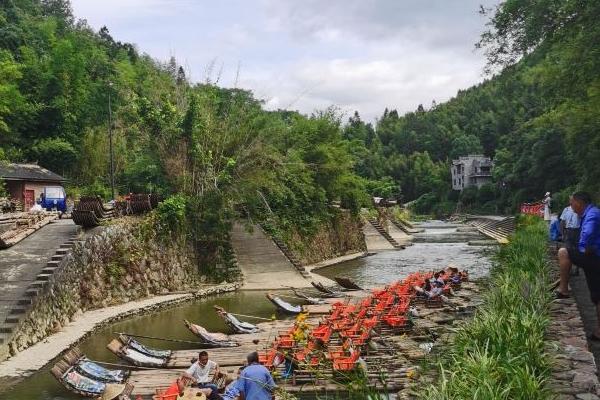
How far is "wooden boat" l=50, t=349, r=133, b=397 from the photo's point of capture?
36.0ft

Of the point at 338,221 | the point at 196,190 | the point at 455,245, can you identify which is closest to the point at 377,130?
the point at 455,245

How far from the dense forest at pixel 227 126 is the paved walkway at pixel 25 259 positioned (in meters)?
5.46

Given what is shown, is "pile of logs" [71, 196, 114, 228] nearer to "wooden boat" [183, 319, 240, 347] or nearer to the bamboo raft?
the bamboo raft

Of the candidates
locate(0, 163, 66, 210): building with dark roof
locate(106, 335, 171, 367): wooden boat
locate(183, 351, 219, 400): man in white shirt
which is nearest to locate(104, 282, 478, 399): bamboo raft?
locate(106, 335, 171, 367): wooden boat

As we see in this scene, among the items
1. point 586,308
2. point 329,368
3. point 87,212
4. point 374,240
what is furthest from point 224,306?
point 374,240

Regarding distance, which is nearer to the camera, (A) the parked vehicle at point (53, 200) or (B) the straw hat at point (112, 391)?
(B) the straw hat at point (112, 391)

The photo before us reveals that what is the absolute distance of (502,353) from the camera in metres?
6.16

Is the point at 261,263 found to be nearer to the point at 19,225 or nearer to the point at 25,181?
the point at 19,225

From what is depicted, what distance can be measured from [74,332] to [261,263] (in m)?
13.1

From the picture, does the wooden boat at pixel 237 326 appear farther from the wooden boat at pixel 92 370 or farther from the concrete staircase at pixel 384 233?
the concrete staircase at pixel 384 233

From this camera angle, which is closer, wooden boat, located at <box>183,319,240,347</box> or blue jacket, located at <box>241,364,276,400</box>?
blue jacket, located at <box>241,364,276,400</box>

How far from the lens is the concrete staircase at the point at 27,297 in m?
14.0

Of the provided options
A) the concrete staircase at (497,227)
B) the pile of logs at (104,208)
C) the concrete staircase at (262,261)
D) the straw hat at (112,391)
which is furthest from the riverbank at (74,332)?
the concrete staircase at (497,227)

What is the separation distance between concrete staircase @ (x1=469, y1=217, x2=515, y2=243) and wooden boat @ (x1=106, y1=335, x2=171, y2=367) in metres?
40.4
